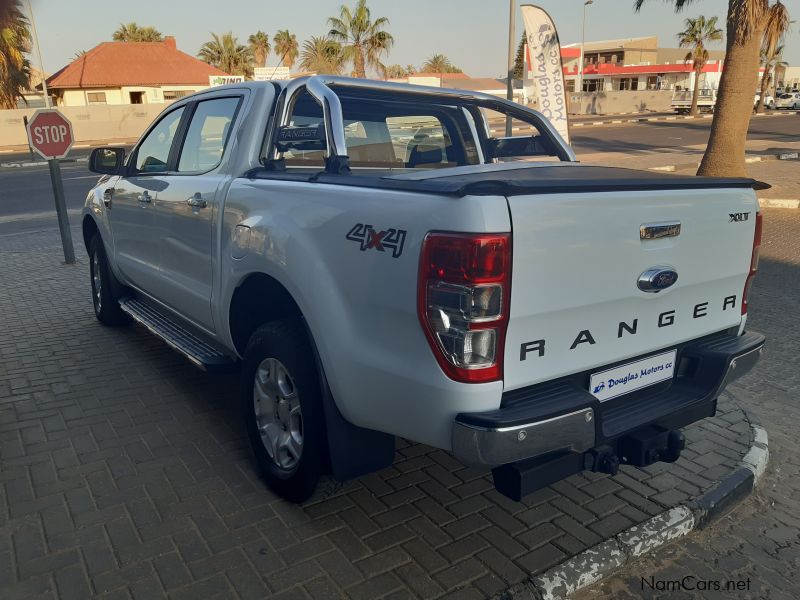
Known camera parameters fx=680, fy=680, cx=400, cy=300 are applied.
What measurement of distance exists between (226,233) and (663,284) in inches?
83.5

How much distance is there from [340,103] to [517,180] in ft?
4.71

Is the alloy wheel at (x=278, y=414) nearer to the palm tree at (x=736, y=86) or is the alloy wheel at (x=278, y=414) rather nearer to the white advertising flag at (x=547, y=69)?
the white advertising flag at (x=547, y=69)

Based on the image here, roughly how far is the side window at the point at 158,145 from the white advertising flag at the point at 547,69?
7.89m

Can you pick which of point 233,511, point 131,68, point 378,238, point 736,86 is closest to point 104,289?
point 233,511

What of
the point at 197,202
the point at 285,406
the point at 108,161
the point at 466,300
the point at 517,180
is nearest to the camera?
the point at 466,300

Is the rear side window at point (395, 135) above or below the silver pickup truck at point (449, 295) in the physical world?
above

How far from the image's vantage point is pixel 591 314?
2551 mm

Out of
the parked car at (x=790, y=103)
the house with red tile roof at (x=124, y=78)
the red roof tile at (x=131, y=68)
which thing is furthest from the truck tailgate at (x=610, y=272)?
the parked car at (x=790, y=103)

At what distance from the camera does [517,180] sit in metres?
2.41

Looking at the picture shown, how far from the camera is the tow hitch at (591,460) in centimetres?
251

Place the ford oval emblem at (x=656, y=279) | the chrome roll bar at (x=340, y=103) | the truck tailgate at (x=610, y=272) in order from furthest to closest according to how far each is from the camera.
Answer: the chrome roll bar at (x=340, y=103) → the ford oval emblem at (x=656, y=279) → the truck tailgate at (x=610, y=272)

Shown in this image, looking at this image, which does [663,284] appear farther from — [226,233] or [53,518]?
[53,518]

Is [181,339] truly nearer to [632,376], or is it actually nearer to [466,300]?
[466,300]

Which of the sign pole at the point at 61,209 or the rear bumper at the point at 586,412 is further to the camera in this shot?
the sign pole at the point at 61,209
